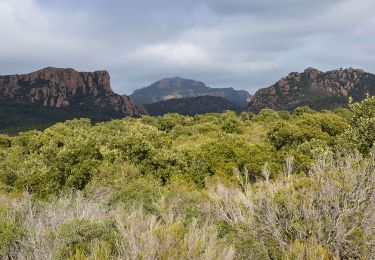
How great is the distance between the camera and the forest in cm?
1905

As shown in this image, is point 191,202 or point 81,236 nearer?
point 81,236

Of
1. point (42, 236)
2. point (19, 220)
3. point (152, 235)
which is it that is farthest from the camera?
point (19, 220)

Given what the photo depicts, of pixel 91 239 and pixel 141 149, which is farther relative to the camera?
pixel 141 149

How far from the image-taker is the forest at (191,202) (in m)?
19.0

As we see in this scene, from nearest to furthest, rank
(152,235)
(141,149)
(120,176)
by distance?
1. (152,235)
2. (120,176)
3. (141,149)

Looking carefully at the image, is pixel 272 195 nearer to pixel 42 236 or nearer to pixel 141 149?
pixel 42 236

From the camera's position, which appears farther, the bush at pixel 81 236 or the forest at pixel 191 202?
the bush at pixel 81 236

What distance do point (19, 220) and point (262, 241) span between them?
16684 mm

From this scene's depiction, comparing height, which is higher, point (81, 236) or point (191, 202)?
point (81, 236)

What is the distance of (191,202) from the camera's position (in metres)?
34.2

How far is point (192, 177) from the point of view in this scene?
45.5 meters

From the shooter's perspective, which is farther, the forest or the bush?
the bush

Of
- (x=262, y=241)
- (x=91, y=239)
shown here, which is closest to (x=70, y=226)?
(x=91, y=239)

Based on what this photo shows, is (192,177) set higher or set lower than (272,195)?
lower
